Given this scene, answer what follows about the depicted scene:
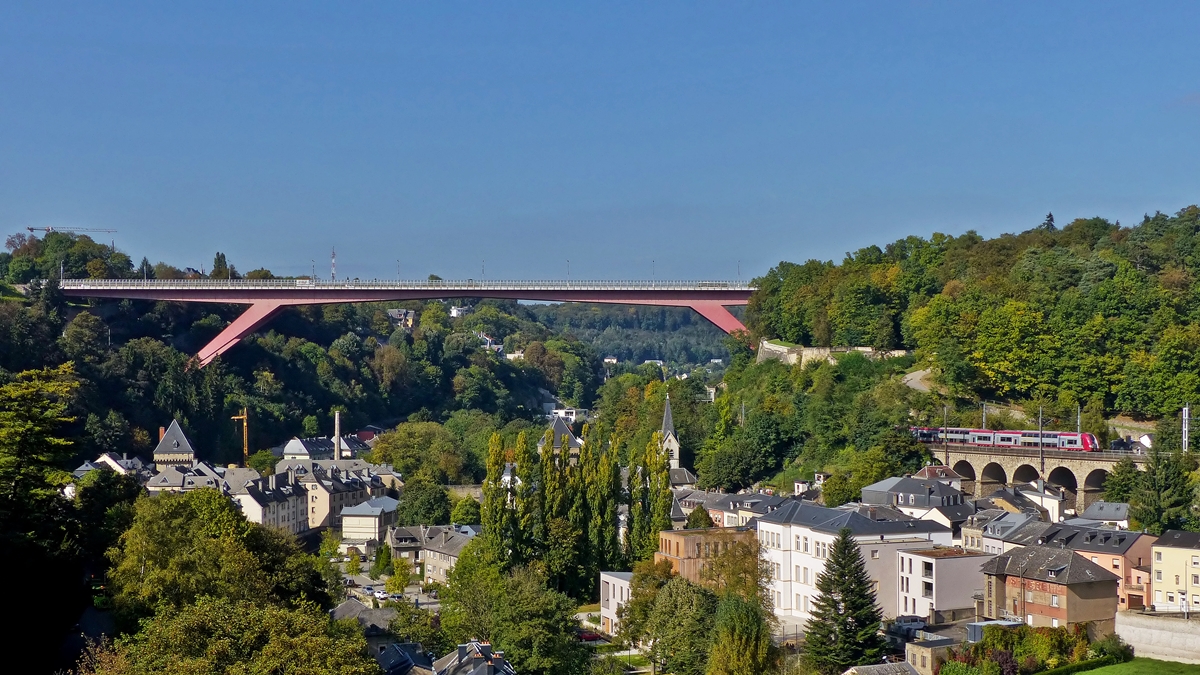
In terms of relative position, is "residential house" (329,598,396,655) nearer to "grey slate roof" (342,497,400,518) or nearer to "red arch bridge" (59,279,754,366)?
"grey slate roof" (342,497,400,518)

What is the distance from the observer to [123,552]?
34.6 metres

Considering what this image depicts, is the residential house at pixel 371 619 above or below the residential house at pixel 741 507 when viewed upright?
below

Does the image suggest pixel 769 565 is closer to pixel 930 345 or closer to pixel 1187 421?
pixel 1187 421

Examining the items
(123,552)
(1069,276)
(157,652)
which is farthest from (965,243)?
(157,652)

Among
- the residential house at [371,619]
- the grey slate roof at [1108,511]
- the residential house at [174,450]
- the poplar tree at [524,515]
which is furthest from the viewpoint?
the residential house at [174,450]

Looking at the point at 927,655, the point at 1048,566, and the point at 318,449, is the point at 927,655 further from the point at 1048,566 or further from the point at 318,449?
the point at 318,449

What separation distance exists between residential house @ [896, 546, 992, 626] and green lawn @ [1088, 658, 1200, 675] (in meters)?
5.06

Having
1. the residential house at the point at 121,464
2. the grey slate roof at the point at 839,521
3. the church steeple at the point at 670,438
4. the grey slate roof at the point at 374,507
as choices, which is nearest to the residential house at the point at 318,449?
the residential house at the point at 121,464

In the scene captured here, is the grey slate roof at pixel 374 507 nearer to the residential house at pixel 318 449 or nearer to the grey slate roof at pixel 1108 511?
the residential house at pixel 318 449

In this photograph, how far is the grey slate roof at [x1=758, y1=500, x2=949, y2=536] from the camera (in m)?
42.4

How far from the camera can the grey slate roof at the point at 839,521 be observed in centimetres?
4238

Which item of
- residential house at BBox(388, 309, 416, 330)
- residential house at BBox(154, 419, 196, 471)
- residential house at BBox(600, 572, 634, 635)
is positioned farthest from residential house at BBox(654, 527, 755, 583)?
residential house at BBox(388, 309, 416, 330)

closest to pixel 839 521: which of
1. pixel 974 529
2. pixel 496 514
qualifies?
pixel 974 529

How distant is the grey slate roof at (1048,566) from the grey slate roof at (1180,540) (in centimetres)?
185
